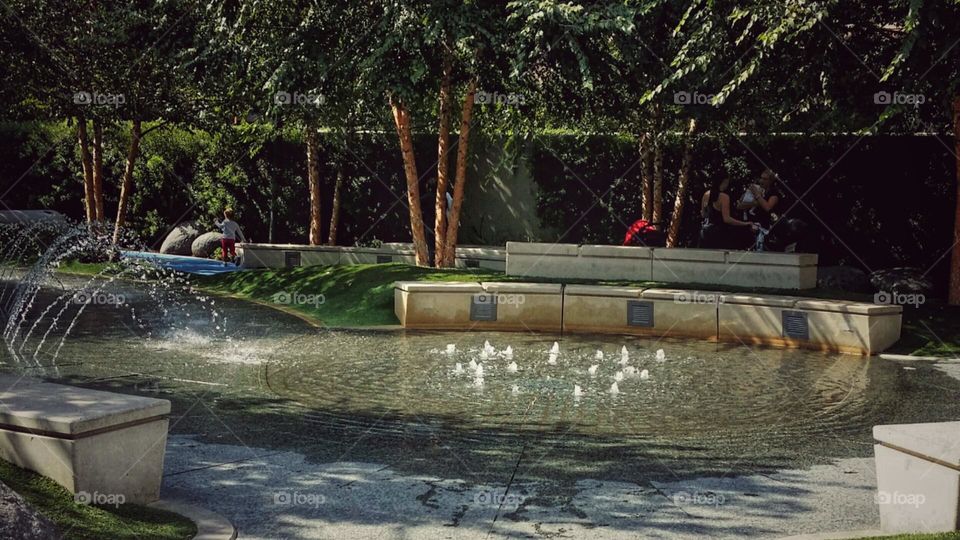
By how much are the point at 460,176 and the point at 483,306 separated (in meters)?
4.80

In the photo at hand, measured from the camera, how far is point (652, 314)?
1719cm

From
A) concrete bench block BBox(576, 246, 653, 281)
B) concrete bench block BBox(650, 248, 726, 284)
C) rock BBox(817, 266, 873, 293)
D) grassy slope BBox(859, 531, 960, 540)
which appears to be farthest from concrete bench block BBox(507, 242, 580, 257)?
grassy slope BBox(859, 531, 960, 540)

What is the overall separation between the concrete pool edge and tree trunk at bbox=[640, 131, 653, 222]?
618cm

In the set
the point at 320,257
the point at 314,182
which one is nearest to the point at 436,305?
the point at 320,257

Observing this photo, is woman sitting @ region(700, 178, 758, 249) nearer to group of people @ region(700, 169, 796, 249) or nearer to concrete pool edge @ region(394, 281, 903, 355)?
group of people @ region(700, 169, 796, 249)

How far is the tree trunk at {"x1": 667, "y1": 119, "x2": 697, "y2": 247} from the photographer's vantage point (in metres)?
22.8

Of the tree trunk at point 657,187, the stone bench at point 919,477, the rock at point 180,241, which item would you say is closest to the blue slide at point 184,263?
the rock at point 180,241

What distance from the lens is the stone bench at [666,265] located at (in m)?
18.4

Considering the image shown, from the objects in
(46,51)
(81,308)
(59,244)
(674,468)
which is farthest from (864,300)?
(59,244)

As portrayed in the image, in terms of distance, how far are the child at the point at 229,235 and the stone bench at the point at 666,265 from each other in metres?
9.85

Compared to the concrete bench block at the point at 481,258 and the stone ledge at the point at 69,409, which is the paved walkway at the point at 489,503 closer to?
the stone ledge at the point at 69,409

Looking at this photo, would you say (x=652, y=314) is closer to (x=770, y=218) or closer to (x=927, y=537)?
(x=770, y=218)

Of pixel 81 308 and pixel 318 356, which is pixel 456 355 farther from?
pixel 81 308

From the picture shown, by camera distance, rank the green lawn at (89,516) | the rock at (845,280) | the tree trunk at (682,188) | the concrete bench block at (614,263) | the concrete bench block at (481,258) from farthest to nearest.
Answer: the concrete bench block at (481,258), the tree trunk at (682,188), the rock at (845,280), the concrete bench block at (614,263), the green lawn at (89,516)
